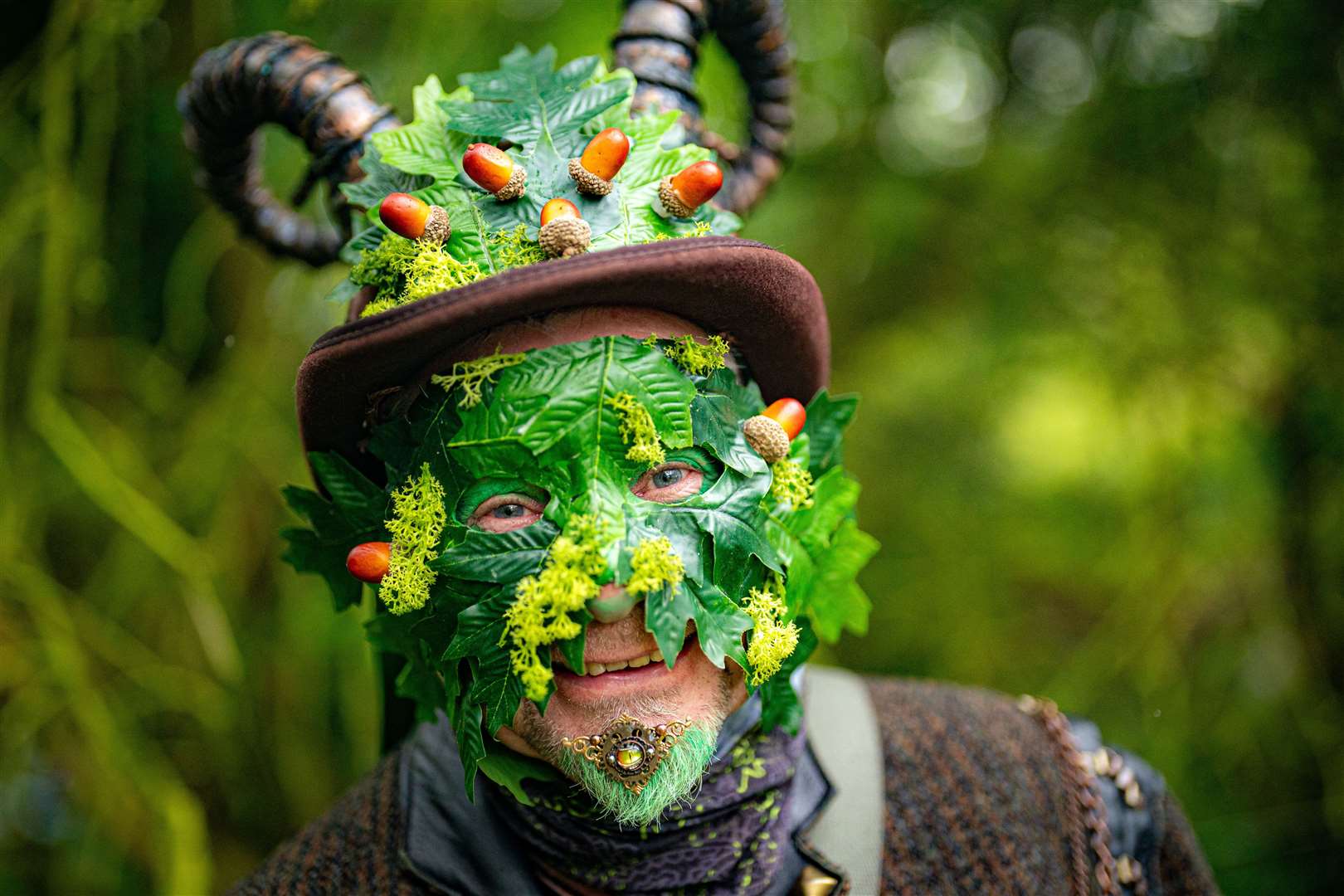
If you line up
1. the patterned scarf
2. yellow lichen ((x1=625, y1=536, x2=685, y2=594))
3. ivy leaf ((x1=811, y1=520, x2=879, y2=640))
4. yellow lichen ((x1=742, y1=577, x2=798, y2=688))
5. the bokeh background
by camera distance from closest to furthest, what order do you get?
yellow lichen ((x1=625, y1=536, x2=685, y2=594)), yellow lichen ((x1=742, y1=577, x2=798, y2=688)), the patterned scarf, ivy leaf ((x1=811, y1=520, x2=879, y2=640)), the bokeh background

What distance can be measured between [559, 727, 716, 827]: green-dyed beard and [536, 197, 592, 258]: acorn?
0.63m

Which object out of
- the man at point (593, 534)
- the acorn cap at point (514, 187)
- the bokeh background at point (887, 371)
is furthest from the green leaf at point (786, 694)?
the bokeh background at point (887, 371)

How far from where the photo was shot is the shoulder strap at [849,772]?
1424mm

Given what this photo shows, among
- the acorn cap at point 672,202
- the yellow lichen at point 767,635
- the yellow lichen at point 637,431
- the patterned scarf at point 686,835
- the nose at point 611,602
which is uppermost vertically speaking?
the acorn cap at point 672,202

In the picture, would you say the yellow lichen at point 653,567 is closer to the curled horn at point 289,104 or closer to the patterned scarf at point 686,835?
the patterned scarf at point 686,835

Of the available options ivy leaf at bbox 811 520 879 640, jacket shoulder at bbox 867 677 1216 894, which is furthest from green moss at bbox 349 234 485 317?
jacket shoulder at bbox 867 677 1216 894

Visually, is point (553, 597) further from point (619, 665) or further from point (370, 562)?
point (370, 562)

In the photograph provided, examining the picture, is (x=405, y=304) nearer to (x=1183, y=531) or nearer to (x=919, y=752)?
(x=919, y=752)

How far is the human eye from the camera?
45.8 inches

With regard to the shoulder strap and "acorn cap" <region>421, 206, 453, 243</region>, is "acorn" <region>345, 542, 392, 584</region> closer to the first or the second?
"acorn cap" <region>421, 206, 453, 243</region>

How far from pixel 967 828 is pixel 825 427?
0.70 m

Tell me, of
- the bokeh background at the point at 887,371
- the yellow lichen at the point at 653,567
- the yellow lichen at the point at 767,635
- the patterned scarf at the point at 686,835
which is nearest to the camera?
the yellow lichen at the point at 653,567

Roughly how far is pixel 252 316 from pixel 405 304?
1.37 meters

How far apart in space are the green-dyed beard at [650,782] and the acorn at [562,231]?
2.08ft
